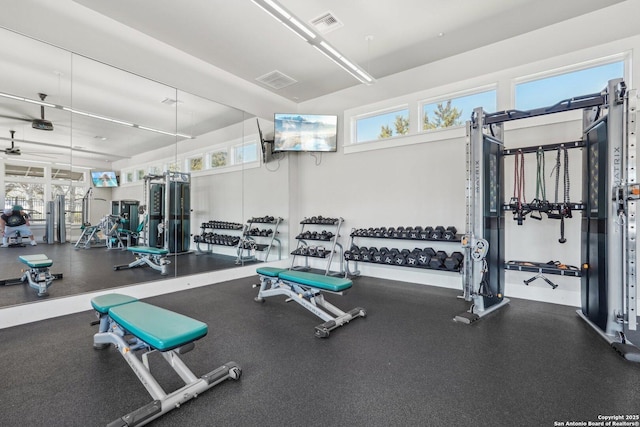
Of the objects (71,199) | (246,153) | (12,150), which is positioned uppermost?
(246,153)

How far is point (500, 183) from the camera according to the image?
332cm

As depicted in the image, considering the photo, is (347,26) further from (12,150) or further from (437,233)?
(12,150)

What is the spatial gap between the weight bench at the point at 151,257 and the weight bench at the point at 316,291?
179cm

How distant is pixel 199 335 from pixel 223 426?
0.46 meters

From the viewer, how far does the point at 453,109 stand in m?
4.30

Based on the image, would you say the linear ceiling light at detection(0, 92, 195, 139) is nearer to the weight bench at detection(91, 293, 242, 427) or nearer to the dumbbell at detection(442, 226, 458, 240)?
the weight bench at detection(91, 293, 242, 427)

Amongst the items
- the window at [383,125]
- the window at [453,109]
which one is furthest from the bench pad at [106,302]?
the window at [453,109]

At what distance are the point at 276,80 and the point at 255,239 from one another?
114 inches

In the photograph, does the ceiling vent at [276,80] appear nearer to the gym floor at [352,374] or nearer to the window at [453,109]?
the window at [453,109]

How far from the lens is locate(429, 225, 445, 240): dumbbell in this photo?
388 centimetres

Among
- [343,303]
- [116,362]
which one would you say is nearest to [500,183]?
[343,303]

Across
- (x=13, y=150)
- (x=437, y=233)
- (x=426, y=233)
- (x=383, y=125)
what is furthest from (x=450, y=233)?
(x=13, y=150)

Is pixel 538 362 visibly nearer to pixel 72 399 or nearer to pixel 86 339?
pixel 72 399

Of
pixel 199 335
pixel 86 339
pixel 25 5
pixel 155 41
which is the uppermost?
pixel 155 41
